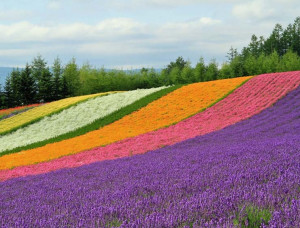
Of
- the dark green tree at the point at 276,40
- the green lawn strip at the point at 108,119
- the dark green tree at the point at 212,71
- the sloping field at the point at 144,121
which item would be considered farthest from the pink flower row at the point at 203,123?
the dark green tree at the point at 276,40

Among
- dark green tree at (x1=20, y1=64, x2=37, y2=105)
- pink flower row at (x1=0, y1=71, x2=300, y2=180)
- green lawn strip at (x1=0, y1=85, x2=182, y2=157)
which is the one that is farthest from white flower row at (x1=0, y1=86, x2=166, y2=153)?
dark green tree at (x1=20, y1=64, x2=37, y2=105)

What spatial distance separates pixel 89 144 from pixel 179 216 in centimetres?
2143

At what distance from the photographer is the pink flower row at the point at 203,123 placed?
692 inches

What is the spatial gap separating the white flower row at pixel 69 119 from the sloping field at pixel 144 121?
420 centimetres

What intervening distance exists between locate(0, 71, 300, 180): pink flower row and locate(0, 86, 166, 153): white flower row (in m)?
12.1

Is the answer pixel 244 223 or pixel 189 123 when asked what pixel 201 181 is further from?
pixel 189 123

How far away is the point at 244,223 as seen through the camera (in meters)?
3.21

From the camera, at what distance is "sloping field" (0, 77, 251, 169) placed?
74.4 ft

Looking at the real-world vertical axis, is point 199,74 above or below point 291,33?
below

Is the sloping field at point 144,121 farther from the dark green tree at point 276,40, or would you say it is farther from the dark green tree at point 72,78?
the dark green tree at point 276,40

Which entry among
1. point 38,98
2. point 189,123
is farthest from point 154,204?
point 38,98

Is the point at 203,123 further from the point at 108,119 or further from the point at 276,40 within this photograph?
the point at 276,40

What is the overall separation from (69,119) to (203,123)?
17478 mm

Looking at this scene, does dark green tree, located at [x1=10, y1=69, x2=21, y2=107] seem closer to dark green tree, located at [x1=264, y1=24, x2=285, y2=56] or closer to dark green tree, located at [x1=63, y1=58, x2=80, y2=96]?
dark green tree, located at [x1=63, y1=58, x2=80, y2=96]
